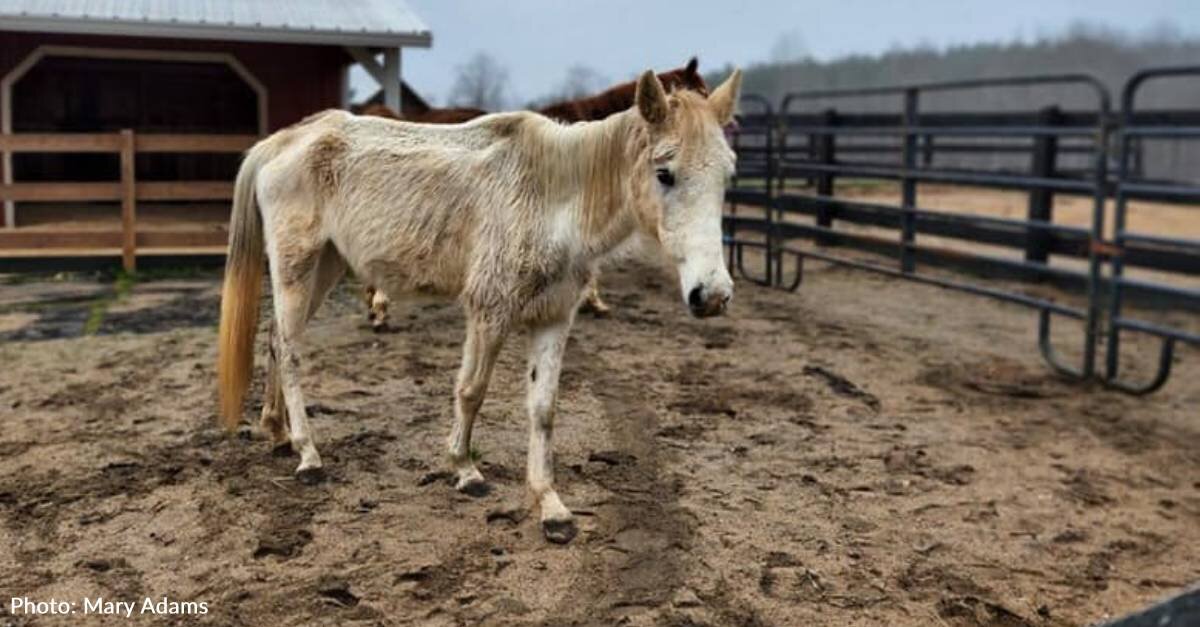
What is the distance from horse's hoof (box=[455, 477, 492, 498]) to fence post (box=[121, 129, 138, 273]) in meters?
6.18

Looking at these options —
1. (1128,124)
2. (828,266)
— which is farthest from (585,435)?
(828,266)

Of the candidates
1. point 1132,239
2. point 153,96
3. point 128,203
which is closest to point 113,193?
point 128,203

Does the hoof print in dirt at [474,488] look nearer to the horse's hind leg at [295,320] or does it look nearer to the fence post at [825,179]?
the horse's hind leg at [295,320]

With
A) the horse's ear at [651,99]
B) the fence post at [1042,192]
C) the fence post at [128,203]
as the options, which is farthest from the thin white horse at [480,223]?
the fence post at [1042,192]

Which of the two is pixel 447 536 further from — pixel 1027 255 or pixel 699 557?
pixel 1027 255

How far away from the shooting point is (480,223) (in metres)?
3.28

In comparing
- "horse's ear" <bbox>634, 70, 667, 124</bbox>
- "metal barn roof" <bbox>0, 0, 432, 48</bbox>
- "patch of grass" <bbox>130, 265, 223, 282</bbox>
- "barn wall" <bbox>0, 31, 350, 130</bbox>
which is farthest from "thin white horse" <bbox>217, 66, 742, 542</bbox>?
"barn wall" <bbox>0, 31, 350, 130</bbox>

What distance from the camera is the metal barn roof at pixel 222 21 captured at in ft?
29.6

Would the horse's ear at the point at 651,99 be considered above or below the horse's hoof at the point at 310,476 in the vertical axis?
above

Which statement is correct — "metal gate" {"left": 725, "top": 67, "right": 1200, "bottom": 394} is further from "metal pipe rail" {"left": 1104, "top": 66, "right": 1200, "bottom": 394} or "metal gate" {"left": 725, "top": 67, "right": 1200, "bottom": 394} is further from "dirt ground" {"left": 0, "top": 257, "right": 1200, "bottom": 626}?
"dirt ground" {"left": 0, "top": 257, "right": 1200, "bottom": 626}

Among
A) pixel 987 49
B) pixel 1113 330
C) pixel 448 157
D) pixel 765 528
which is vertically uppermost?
pixel 987 49

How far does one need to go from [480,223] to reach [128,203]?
6.30 m

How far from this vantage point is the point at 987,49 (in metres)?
41.8

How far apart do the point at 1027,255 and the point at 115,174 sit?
1041 cm
